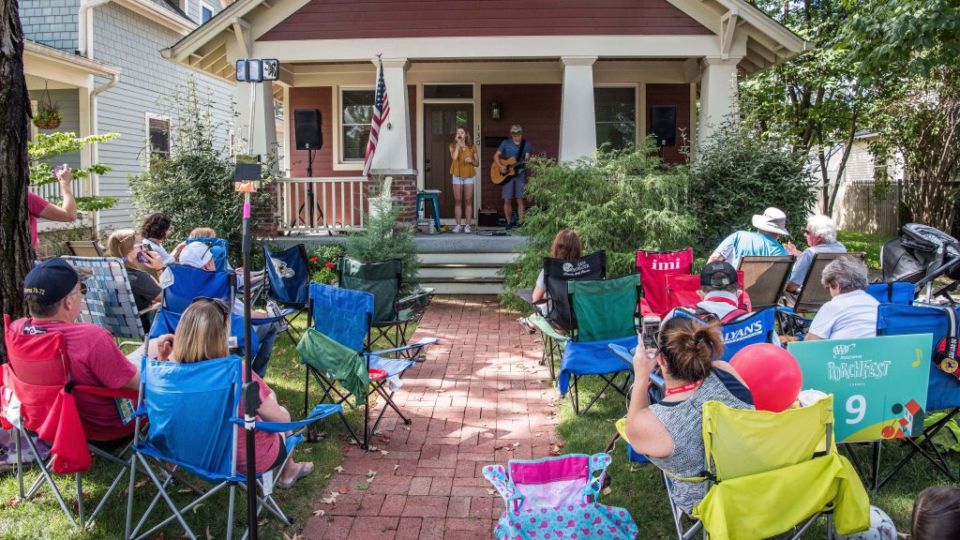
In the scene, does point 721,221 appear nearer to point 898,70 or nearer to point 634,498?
point 898,70

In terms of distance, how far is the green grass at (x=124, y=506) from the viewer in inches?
141

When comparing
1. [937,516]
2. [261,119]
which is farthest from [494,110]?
[937,516]

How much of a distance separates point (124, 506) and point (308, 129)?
924cm

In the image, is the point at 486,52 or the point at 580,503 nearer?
the point at 580,503

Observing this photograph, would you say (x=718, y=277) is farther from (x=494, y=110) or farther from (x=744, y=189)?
(x=494, y=110)

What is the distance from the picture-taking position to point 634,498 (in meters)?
3.92

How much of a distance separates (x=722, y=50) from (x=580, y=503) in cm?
919

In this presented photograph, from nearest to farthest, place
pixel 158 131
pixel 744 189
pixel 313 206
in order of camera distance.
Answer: pixel 744 189 → pixel 313 206 → pixel 158 131

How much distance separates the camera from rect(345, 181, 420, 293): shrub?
890 cm

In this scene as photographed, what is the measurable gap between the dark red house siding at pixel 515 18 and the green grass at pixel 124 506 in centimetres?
785

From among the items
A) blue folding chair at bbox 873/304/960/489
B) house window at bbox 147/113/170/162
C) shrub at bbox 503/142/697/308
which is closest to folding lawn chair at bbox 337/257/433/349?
shrub at bbox 503/142/697/308

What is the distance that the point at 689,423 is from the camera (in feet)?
9.74

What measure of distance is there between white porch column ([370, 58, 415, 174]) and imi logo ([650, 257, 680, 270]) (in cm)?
559

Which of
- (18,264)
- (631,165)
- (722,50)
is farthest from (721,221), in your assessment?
(18,264)
